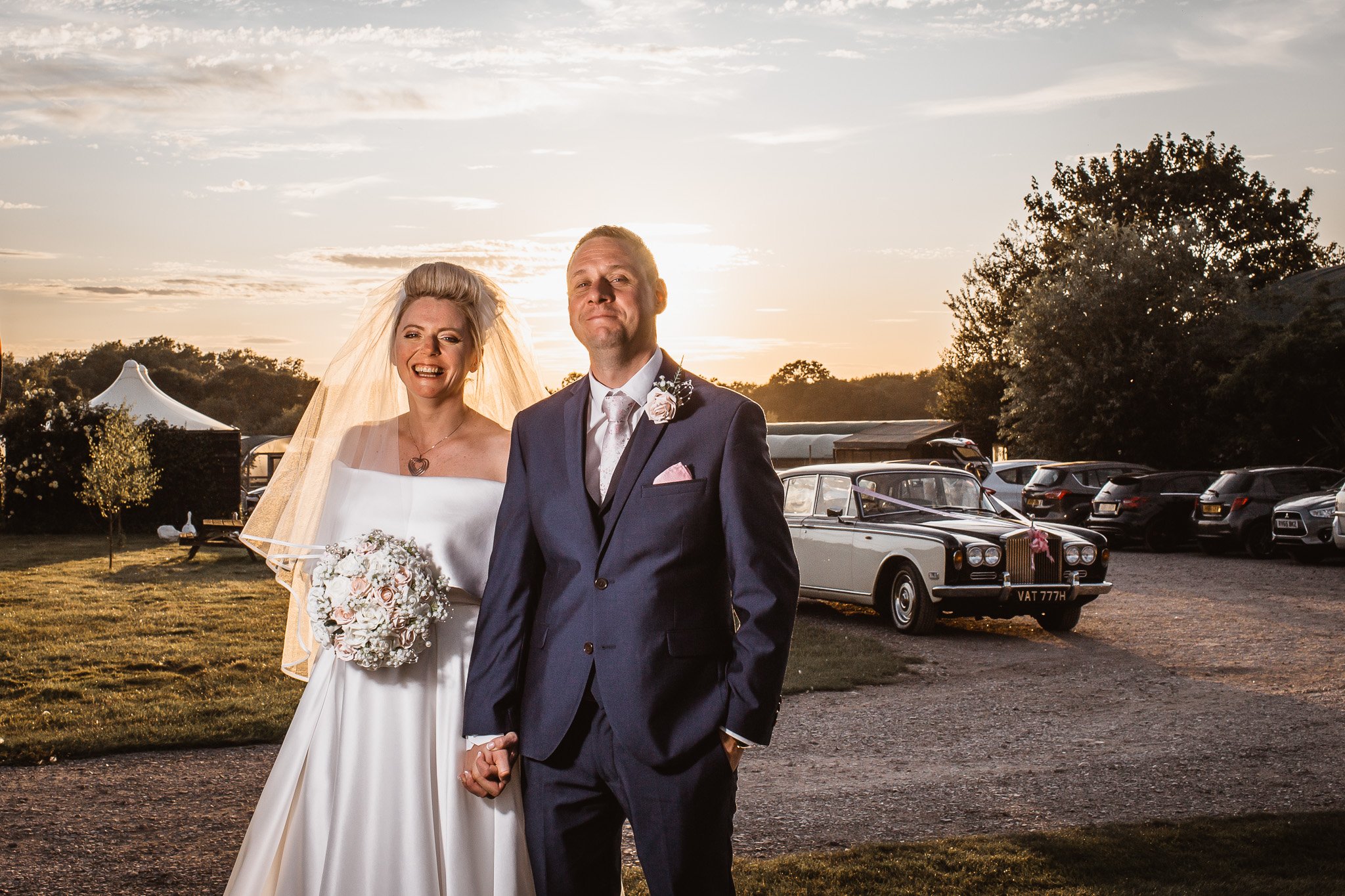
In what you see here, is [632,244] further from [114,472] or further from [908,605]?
[114,472]

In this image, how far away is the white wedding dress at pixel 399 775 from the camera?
12.3 feet

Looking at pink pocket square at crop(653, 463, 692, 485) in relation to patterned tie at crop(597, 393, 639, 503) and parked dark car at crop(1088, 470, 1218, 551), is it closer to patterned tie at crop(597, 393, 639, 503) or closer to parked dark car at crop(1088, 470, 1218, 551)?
patterned tie at crop(597, 393, 639, 503)

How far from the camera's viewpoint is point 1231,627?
1302 centimetres

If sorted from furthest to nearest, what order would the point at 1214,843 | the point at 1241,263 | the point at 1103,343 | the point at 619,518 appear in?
1. the point at 1241,263
2. the point at 1103,343
3. the point at 1214,843
4. the point at 619,518

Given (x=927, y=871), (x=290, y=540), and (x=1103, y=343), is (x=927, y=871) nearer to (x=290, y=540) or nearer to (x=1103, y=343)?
(x=290, y=540)

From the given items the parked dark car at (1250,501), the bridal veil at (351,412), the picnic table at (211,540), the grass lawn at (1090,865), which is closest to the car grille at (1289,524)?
the parked dark car at (1250,501)

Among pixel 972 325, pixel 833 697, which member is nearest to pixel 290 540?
pixel 833 697

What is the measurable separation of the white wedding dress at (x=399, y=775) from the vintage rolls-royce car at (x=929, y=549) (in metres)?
7.26

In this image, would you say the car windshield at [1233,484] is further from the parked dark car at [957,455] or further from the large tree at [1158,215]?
the large tree at [1158,215]

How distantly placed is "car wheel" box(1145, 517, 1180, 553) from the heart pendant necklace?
71.2 ft

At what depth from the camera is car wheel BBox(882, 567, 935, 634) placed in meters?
12.4

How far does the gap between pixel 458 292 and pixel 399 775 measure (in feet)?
5.43

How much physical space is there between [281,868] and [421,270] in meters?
2.08

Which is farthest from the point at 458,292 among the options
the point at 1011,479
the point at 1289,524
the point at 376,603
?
the point at 1011,479
